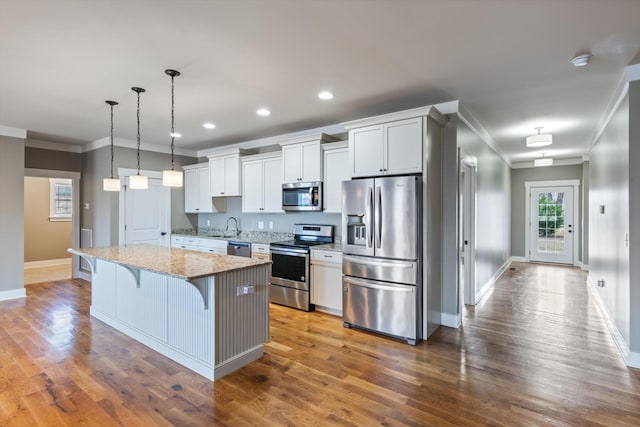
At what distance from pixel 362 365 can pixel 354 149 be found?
7.70 ft

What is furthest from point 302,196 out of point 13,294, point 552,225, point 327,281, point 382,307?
point 552,225

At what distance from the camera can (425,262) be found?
11.6 ft

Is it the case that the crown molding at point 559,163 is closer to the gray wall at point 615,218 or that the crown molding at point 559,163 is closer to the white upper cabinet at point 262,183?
the gray wall at point 615,218

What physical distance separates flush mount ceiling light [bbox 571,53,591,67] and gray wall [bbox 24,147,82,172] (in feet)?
25.8

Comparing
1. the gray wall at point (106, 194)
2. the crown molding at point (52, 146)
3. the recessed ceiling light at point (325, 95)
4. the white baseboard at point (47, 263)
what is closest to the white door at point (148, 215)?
the gray wall at point (106, 194)

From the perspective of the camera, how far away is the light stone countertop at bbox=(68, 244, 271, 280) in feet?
8.48

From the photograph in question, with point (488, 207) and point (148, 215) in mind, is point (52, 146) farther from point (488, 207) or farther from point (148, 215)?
point (488, 207)

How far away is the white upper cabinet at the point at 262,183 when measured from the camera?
5.36m

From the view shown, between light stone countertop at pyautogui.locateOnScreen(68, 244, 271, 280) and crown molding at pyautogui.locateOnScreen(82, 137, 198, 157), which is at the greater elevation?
crown molding at pyautogui.locateOnScreen(82, 137, 198, 157)

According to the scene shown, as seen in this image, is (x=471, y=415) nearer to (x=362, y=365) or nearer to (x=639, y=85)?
(x=362, y=365)

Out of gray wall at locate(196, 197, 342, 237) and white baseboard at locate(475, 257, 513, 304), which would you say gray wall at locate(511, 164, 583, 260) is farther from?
gray wall at locate(196, 197, 342, 237)

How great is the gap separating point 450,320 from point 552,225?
6.41 meters

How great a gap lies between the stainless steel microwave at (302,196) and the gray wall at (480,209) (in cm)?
171

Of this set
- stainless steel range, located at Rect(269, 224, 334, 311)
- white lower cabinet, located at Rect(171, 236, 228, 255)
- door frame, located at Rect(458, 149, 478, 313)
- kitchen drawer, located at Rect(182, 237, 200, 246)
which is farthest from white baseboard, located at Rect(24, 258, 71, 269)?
door frame, located at Rect(458, 149, 478, 313)
